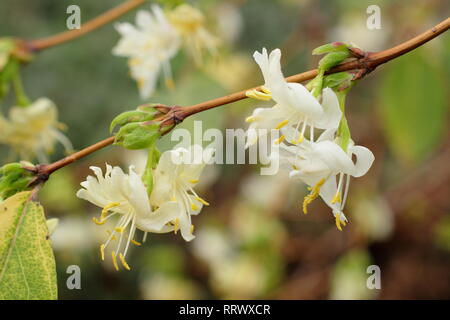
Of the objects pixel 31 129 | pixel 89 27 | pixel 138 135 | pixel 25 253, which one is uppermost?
pixel 89 27

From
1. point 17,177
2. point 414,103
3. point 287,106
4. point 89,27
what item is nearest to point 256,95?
point 287,106

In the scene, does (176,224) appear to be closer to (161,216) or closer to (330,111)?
(161,216)

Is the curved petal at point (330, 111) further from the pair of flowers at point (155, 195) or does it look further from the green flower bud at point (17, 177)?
the green flower bud at point (17, 177)

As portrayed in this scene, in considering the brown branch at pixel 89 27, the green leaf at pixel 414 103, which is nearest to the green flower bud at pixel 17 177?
the brown branch at pixel 89 27

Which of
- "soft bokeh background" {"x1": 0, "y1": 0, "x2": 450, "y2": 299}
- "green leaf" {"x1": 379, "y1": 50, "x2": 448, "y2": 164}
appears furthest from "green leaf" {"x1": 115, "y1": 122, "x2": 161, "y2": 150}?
"green leaf" {"x1": 379, "y1": 50, "x2": 448, "y2": 164}

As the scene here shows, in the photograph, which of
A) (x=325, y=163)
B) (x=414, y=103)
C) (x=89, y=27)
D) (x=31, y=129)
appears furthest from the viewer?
(x=414, y=103)

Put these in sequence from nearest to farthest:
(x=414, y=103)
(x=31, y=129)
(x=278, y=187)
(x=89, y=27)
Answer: (x=89, y=27), (x=31, y=129), (x=414, y=103), (x=278, y=187)

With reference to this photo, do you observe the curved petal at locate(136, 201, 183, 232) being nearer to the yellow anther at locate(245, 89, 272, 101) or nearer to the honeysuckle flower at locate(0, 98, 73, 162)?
the yellow anther at locate(245, 89, 272, 101)
